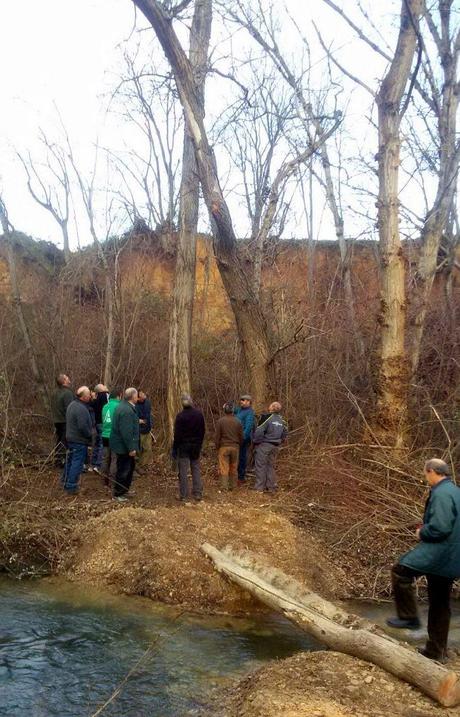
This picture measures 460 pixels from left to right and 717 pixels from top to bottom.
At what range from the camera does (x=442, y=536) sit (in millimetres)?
5785

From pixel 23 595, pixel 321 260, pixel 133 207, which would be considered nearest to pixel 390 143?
pixel 23 595

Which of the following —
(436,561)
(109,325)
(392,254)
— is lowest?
(436,561)

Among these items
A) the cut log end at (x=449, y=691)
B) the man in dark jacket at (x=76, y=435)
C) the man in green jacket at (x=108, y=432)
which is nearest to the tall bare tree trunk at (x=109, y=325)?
the man in green jacket at (x=108, y=432)

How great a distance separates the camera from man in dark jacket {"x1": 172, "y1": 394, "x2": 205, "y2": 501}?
36.5 feet

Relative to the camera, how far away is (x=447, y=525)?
227 inches

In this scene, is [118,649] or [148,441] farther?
[148,441]

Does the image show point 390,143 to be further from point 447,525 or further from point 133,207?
point 133,207

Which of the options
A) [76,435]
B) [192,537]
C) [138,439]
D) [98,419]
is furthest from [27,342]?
[192,537]

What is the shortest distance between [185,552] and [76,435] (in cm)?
316

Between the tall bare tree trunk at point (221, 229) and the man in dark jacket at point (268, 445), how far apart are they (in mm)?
1388

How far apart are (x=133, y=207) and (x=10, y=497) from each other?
43.5 feet

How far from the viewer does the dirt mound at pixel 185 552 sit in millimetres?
8477

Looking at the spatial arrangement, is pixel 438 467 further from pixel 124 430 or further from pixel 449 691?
pixel 124 430

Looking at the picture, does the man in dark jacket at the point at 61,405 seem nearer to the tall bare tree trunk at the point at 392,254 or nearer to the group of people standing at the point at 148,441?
the group of people standing at the point at 148,441
